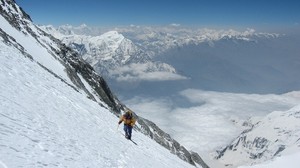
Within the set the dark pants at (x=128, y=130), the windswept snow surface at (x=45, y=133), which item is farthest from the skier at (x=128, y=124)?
the windswept snow surface at (x=45, y=133)

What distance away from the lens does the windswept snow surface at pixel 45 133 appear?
14.2m

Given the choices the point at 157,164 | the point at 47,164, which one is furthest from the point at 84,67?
the point at 47,164

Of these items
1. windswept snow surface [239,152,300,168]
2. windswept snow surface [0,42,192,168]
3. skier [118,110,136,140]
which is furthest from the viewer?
windswept snow surface [239,152,300,168]

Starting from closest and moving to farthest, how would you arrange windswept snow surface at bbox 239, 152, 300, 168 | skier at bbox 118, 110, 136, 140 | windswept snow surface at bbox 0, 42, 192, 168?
windswept snow surface at bbox 0, 42, 192, 168 → skier at bbox 118, 110, 136, 140 → windswept snow surface at bbox 239, 152, 300, 168

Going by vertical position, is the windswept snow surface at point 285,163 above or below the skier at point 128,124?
above

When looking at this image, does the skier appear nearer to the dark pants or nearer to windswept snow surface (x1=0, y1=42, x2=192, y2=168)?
the dark pants

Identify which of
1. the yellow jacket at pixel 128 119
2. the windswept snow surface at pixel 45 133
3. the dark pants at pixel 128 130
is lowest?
the windswept snow surface at pixel 45 133

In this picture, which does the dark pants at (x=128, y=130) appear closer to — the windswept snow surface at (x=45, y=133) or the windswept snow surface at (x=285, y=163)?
the windswept snow surface at (x=45, y=133)

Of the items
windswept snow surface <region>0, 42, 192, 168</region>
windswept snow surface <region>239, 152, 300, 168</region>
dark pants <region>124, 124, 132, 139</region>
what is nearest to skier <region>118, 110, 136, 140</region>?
dark pants <region>124, 124, 132, 139</region>

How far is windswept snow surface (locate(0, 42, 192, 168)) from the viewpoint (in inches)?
559

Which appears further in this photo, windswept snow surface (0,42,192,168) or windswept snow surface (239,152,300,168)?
windswept snow surface (239,152,300,168)

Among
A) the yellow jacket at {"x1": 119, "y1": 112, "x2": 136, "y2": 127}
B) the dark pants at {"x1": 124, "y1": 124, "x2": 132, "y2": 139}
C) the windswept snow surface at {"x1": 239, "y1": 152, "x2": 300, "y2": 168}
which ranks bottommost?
the dark pants at {"x1": 124, "y1": 124, "x2": 132, "y2": 139}

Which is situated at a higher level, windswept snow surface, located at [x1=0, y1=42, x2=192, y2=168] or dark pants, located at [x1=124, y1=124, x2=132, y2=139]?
dark pants, located at [x1=124, y1=124, x2=132, y2=139]

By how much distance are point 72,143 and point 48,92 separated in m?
10.8
